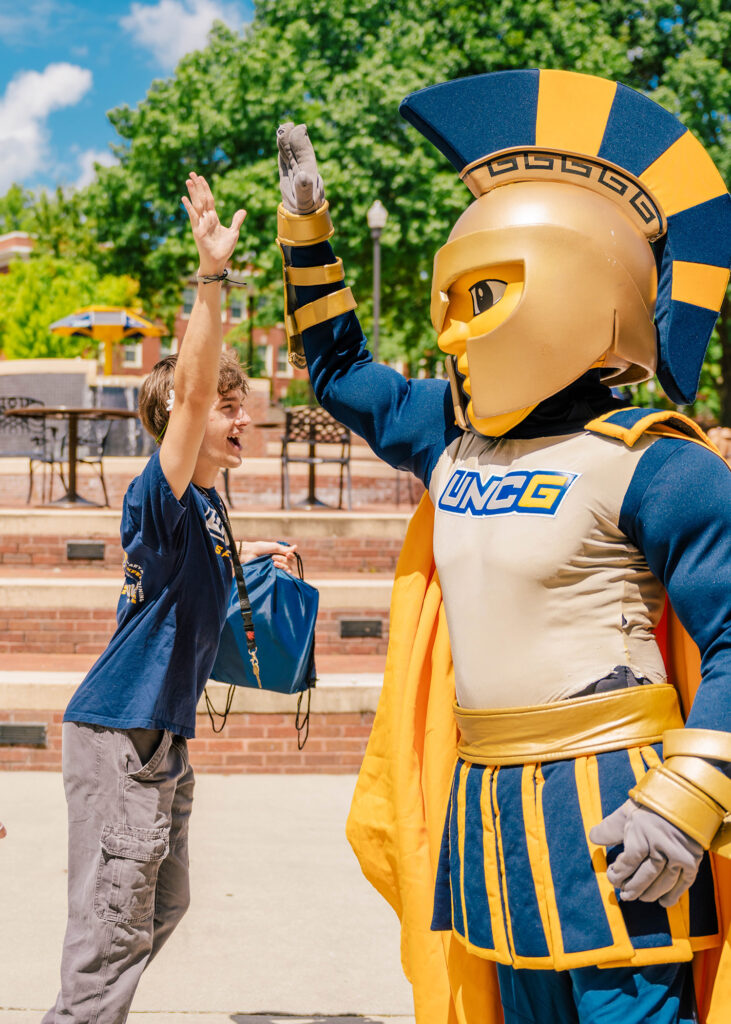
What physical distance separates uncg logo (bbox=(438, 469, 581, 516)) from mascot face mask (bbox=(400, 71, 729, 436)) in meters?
0.11

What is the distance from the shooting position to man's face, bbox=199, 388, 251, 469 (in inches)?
104

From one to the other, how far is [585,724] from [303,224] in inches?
49.9

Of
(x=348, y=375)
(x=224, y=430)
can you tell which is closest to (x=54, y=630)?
(x=224, y=430)

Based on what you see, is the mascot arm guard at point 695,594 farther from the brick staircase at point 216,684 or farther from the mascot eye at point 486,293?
the brick staircase at point 216,684

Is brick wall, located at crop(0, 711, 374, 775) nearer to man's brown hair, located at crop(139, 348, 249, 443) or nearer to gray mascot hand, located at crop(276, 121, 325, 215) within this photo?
man's brown hair, located at crop(139, 348, 249, 443)

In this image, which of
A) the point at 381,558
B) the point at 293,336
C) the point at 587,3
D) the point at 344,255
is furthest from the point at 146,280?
the point at 293,336

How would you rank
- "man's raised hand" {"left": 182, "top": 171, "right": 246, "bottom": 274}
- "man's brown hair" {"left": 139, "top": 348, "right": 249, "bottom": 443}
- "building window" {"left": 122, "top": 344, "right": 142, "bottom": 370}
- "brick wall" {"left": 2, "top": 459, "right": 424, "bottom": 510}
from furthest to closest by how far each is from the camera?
"building window" {"left": 122, "top": 344, "right": 142, "bottom": 370} < "brick wall" {"left": 2, "top": 459, "right": 424, "bottom": 510} < "man's brown hair" {"left": 139, "top": 348, "right": 249, "bottom": 443} < "man's raised hand" {"left": 182, "top": 171, "right": 246, "bottom": 274}

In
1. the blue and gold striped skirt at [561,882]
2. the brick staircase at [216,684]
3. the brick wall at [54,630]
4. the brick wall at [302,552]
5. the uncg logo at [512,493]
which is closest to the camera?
the blue and gold striped skirt at [561,882]

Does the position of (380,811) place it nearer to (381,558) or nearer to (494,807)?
(494,807)

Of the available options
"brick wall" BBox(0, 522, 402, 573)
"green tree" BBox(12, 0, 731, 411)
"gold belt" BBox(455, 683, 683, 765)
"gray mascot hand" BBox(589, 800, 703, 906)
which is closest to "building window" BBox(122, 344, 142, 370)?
"green tree" BBox(12, 0, 731, 411)

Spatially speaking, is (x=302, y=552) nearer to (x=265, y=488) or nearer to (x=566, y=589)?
(x=265, y=488)

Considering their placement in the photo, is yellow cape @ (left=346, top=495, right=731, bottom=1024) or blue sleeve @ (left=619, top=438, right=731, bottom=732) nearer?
blue sleeve @ (left=619, top=438, right=731, bottom=732)

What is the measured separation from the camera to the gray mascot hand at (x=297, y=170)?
2.33m

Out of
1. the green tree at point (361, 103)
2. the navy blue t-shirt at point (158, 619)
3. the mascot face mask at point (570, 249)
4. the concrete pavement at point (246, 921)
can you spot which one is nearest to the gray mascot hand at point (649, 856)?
the mascot face mask at point (570, 249)
